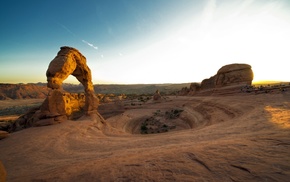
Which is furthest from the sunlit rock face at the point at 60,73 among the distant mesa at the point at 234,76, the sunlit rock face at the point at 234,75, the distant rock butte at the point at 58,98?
the sunlit rock face at the point at 234,75

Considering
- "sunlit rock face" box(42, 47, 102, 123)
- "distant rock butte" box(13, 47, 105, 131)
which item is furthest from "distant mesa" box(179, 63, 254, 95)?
"sunlit rock face" box(42, 47, 102, 123)

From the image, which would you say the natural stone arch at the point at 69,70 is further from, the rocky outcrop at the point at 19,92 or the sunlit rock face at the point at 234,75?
the rocky outcrop at the point at 19,92

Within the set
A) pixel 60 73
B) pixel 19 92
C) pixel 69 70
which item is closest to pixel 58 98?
pixel 60 73

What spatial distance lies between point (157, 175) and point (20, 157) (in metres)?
6.12

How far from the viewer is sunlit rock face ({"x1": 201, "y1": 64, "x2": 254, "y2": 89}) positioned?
26.5 m

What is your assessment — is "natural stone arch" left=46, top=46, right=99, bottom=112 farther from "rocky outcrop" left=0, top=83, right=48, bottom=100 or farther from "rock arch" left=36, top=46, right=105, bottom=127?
"rocky outcrop" left=0, top=83, right=48, bottom=100

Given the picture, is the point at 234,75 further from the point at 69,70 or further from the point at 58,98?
the point at 58,98

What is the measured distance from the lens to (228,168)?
2.57 metres

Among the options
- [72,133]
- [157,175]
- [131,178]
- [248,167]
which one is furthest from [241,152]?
[72,133]

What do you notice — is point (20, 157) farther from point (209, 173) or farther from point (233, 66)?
point (233, 66)

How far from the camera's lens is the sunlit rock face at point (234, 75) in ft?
87.0

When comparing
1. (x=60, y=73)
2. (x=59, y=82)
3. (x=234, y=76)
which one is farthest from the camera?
(x=234, y=76)

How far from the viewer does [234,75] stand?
2719 cm

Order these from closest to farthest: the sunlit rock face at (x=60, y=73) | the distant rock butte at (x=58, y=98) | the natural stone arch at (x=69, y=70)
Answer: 1. the distant rock butte at (x=58, y=98)
2. the sunlit rock face at (x=60, y=73)
3. the natural stone arch at (x=69, y=70)
